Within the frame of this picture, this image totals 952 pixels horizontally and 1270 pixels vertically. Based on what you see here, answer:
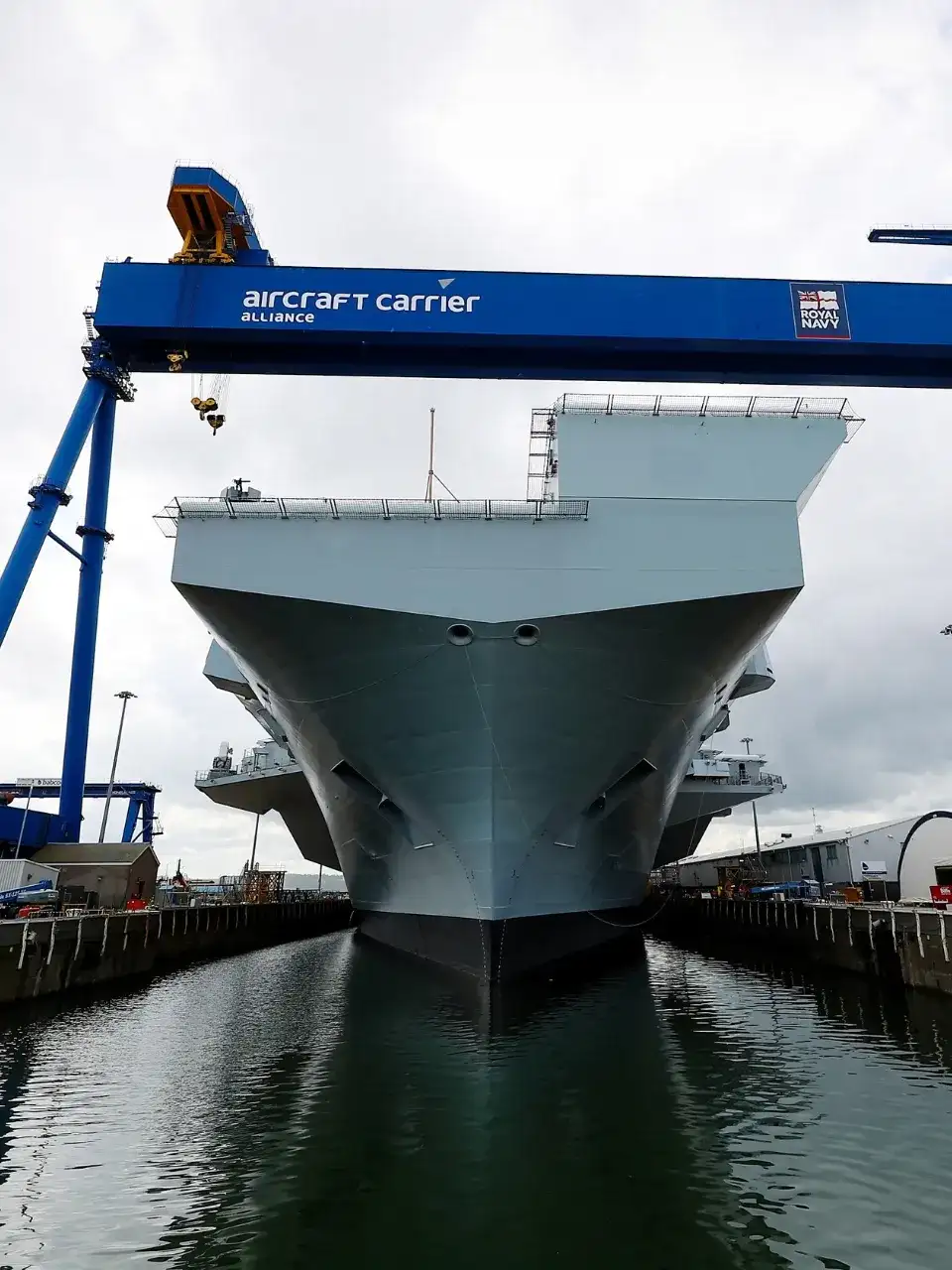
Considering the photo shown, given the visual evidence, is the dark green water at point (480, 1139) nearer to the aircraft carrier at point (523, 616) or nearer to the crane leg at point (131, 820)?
the aircraft carrier at point (523, 616)

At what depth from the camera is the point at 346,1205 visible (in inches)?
201

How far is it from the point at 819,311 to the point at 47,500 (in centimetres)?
1504

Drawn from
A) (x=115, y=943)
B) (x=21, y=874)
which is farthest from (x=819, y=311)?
(x=21, y=874)

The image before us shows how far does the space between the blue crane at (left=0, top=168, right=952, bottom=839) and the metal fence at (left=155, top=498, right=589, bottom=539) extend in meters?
4.93

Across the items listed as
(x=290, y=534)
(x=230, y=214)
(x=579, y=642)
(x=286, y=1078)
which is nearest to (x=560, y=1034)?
(x=286, y=1078)

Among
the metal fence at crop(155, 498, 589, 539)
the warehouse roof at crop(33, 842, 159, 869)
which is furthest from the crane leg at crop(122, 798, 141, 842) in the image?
the metal fence at crop(155, 498, 589, 539)

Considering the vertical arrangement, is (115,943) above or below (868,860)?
below

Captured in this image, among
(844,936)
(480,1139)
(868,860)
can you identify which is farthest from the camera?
(868,860)

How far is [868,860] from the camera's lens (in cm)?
2742

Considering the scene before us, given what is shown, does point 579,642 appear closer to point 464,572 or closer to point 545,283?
point 464,572

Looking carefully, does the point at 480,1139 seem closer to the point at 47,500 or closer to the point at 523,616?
the point at 523,616

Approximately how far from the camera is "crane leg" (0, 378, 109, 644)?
14977mm

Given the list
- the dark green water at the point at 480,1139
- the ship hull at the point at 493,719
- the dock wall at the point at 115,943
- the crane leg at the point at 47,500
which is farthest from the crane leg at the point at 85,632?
the dark green water at the point at 480,1139

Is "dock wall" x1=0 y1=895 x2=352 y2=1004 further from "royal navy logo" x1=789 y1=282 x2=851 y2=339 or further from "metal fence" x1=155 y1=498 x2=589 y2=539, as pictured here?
"royal navy logo" x1=789 y1=282 x2=851 y2=339
